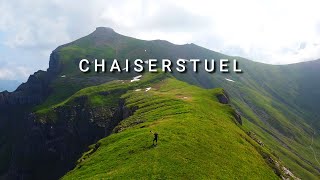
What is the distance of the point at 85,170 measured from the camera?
80.6 m

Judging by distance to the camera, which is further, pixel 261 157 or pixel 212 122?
pixel 212 122

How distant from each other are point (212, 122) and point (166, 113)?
62.6 ft

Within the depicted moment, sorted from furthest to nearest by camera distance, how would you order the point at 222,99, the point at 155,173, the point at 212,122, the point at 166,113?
the point at 222,99 < the point at 166,113 < the point at 212,122 < the point at 155,173

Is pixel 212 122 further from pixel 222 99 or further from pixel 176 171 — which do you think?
pixel 222 99

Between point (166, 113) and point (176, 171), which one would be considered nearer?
point (176, 171)

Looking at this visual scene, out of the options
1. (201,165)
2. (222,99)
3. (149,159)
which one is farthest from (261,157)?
(222,99)

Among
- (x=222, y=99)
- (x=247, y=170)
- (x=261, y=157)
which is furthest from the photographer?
(x=222, y=99)

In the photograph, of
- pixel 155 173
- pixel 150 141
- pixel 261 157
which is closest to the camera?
pixel 155 173

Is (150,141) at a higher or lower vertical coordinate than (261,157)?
higher

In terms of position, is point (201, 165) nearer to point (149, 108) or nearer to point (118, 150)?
point (118, 150)

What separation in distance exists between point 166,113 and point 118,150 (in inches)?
1594

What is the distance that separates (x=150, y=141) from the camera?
3401 inches

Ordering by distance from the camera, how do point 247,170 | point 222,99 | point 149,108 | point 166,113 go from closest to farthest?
point 247,170 → point 166,113 → point 149,108 → point 222,99

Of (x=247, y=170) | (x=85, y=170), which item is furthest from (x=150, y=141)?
(x=247, y=170)
